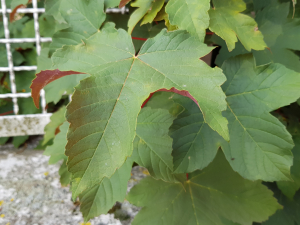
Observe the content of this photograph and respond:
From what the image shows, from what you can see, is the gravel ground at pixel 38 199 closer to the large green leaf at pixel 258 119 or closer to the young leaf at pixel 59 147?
the young leaf at pixel 59 147

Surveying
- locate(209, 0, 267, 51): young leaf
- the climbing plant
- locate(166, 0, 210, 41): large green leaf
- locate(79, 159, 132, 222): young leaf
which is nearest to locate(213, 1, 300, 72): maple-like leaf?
the climbing plant

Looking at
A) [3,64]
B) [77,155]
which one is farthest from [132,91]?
[3,64]

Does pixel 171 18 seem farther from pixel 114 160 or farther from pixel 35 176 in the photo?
pixel 35 176

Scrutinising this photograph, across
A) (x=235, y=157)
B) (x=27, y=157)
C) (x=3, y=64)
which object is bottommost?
(x=27, y=157)

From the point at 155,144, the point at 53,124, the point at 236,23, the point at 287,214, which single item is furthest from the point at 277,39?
the point at 53,124

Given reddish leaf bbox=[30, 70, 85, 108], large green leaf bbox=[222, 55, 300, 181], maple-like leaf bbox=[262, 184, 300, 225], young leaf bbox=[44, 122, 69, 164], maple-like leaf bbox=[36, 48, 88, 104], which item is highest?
reddish leaf bbox=[30, 70, 85, 108]

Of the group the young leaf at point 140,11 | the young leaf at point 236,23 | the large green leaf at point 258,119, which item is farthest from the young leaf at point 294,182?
the young leaf at point 140,11

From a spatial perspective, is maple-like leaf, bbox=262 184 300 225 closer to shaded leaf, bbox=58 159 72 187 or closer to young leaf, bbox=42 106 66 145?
shaded leaf, bbox=58 159 72 187
